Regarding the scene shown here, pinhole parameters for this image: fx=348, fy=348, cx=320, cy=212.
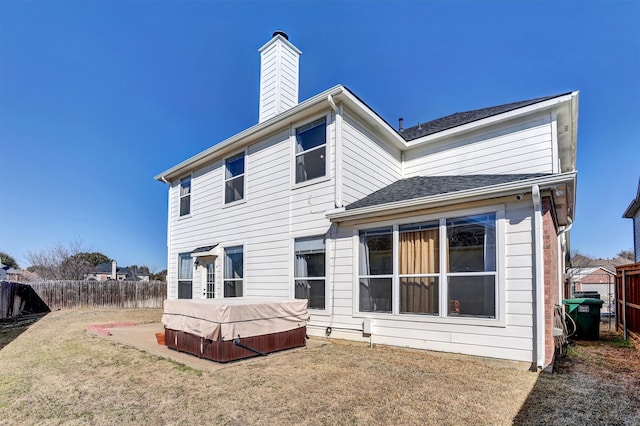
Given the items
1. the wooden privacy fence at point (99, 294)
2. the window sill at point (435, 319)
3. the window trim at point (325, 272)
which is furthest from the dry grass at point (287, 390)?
the wooden privacy fence at point (99, 294)

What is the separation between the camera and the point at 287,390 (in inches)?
162

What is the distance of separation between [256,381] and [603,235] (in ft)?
171

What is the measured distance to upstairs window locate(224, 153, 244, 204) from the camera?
9.72 metres

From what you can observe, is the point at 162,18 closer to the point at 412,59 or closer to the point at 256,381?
the point at 412,59

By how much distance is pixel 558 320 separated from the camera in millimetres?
6156

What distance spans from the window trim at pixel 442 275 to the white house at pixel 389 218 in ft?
0.07

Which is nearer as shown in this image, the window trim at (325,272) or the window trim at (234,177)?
the window trim at (325,272)

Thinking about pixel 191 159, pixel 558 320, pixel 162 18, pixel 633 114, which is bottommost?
pixel 558 320

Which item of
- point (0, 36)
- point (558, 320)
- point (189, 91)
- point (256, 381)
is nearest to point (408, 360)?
point (256, 381)

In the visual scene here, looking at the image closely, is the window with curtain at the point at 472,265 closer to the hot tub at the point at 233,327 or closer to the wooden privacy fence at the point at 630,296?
the hot tub at the point at 233,327

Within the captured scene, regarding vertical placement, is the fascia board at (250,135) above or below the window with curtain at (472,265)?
above

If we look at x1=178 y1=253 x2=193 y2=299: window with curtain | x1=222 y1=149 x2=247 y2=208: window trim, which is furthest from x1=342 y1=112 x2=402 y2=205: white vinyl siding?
x1=178 y1=253 x2=193 y2=299: window with curtain

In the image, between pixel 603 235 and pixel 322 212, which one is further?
pixel 603 235

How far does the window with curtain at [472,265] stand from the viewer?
545 cm
